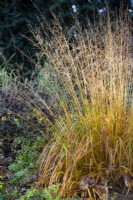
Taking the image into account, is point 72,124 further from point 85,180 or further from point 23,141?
point 23,141

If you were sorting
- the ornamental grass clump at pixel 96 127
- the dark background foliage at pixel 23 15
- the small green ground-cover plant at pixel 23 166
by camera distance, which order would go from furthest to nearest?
1. the dark background foliage at pixel 23 15
2. the small green ground-cover plant at pixel 23 166
3. the ornamental grass clump at pixel 96 127

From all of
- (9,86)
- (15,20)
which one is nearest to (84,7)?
(15,20)

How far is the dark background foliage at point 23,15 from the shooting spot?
7.82 metres

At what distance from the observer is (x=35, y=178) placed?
12.8 ft

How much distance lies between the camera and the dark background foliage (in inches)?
308

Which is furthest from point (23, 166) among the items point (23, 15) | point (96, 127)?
point (23, 15)

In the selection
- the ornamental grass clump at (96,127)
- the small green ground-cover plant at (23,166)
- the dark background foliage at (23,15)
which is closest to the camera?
the ornamental grass clump at (96,127)

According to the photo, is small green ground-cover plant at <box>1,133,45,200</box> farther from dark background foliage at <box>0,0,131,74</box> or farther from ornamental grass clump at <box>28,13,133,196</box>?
dark background foliage at <box>0,0,131,74</box>

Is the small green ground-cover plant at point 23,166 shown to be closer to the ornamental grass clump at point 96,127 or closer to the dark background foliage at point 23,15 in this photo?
the ornamental grass clump at point 96,127

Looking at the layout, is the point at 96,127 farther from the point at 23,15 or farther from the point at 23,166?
the point at 23,15

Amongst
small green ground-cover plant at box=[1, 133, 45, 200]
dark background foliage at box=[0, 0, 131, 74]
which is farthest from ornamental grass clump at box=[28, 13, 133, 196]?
dark background foliage at box=[0, 0, 131, 74]

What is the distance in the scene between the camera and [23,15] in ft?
26.2

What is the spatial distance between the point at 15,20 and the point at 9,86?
219cm

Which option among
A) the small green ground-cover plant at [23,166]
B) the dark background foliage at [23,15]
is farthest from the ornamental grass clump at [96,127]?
the dark background foliage at [23,15]
